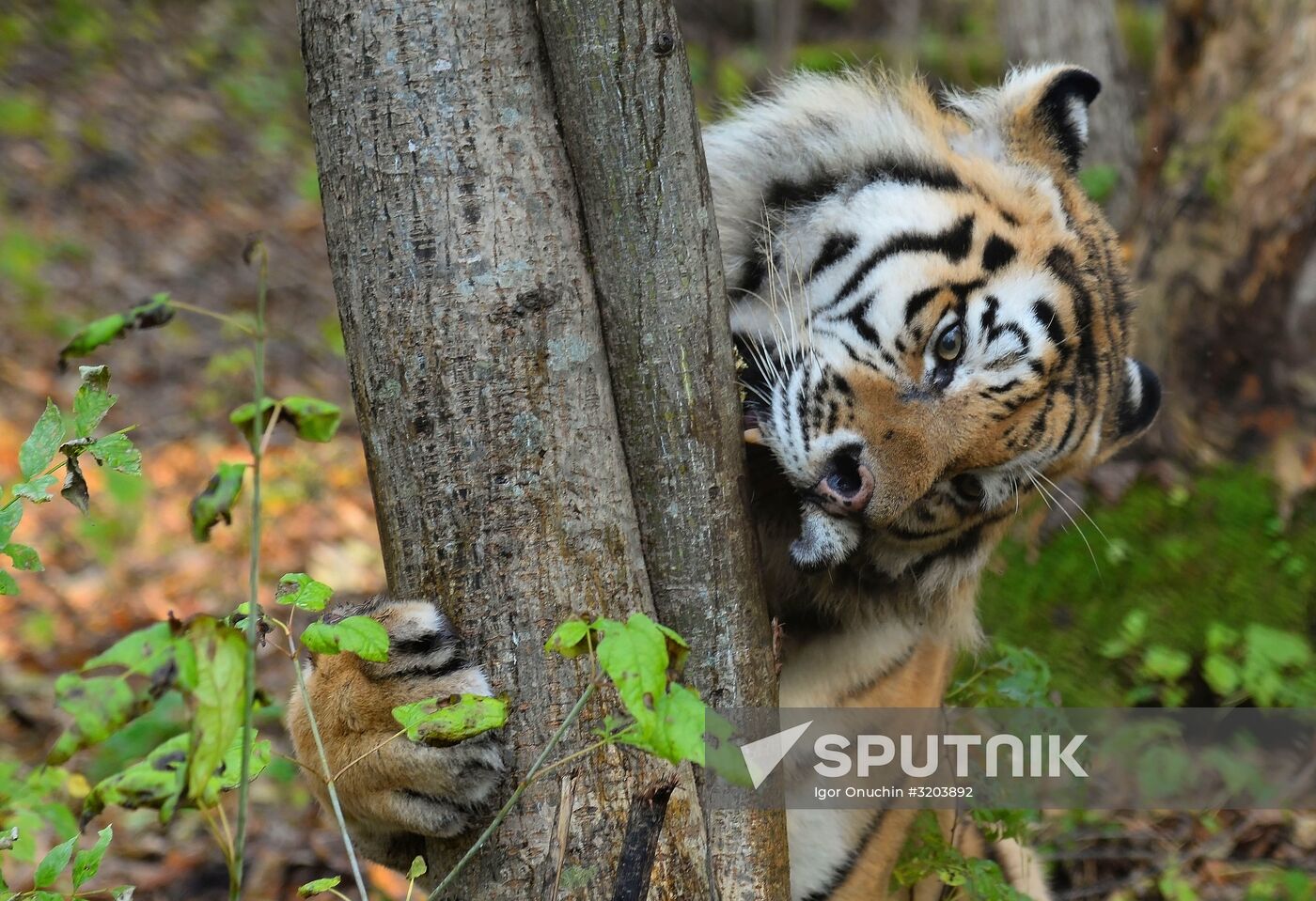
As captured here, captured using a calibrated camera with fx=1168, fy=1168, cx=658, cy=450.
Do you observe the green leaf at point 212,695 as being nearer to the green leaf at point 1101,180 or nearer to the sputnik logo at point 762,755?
the sputnik logo at point 762,755

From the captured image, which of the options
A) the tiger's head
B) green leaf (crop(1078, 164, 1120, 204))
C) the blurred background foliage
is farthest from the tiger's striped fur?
green leaf (crop(1078, 164, 1120, 204))

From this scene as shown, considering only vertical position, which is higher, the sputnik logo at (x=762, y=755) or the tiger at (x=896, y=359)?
the tiger at (x=896, y=359)

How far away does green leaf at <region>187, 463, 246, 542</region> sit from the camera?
149 centimetres

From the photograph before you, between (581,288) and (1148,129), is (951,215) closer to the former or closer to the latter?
(581,288)

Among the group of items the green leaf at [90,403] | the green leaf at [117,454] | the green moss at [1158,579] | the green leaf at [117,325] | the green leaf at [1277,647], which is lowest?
the green leaf at [1277,647]

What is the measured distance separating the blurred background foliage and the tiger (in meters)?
0.30

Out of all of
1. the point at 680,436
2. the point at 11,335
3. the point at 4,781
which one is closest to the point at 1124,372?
the point at 680,436

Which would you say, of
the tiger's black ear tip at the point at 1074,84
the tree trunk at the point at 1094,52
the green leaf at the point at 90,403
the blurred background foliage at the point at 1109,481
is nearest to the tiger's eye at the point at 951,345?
the blurred background foliage at the point at 1109,481

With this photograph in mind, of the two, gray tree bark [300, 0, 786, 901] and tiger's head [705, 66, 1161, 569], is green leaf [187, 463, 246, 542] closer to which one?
gray tree bark [300, 0, 786, 901]

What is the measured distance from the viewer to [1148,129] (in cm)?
559

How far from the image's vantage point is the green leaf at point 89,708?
1.28 meters

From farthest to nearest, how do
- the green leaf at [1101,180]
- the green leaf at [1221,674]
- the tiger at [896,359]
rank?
A: the green leaf at [1101,180], the green leaf at [1221,674], the tiger at [896,359]

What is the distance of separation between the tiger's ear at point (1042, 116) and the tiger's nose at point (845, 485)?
1.01 meters

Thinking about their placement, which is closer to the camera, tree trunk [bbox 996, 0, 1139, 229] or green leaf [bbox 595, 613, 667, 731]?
green leaf [bbox 595, 613, 667, 731]
